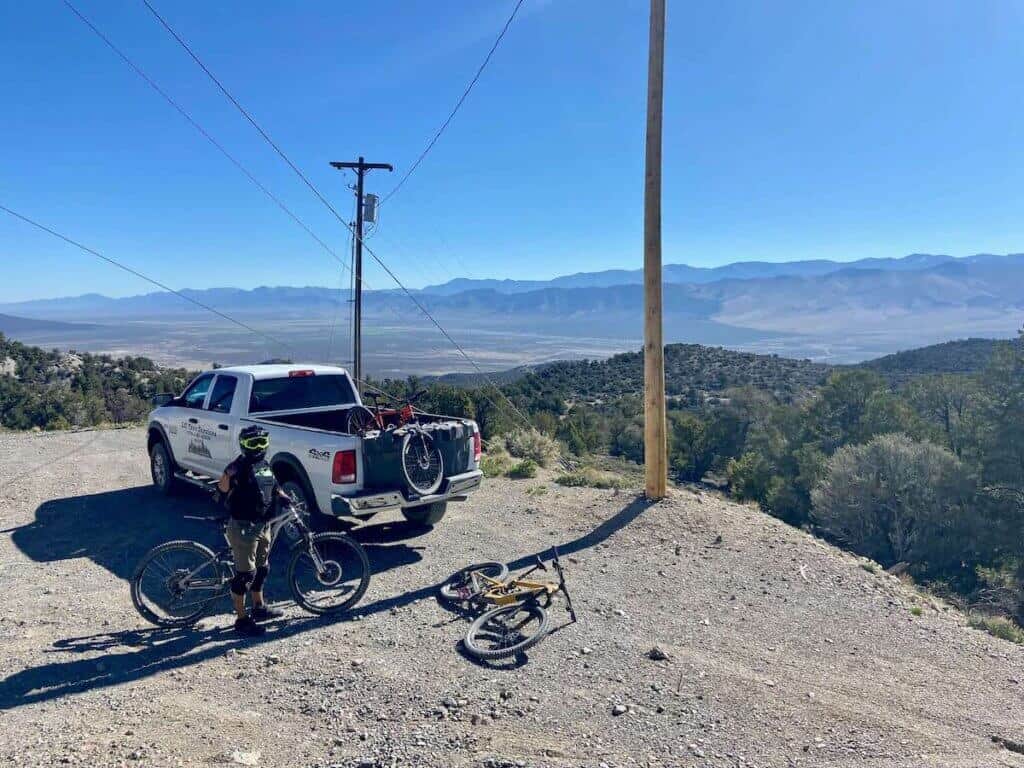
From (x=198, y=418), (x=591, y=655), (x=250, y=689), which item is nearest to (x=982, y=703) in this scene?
(x=591, y=655)

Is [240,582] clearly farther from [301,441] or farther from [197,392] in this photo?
[197,392]

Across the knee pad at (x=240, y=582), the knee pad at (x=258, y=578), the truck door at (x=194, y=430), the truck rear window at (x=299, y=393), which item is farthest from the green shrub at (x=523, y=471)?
the knee pad at (x=240, y=582)

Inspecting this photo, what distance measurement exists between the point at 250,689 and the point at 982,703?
16.0ft

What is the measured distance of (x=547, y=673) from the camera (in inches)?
197

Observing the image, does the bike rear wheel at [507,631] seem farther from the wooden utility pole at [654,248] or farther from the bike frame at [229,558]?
the wooden utility pole at [654,248]

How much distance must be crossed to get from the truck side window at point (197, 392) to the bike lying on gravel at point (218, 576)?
162 inches

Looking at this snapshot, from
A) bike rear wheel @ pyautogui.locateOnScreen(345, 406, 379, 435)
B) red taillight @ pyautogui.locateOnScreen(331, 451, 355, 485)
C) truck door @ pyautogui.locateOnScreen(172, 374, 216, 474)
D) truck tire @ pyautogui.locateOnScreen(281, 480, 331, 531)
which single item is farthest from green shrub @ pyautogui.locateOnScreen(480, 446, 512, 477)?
red taillight @ pyautogui.locateOnScreen(331, 451, 355, 485)

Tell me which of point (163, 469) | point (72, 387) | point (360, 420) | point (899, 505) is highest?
point (360, 420)

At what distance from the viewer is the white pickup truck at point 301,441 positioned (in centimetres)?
715

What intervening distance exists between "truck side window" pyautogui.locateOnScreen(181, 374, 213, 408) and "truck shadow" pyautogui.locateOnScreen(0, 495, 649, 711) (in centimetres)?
144

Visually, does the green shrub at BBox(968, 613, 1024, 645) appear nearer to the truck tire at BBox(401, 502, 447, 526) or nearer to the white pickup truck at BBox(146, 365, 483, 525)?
the white pickup truck at BBox(146, 365, 483, 525)

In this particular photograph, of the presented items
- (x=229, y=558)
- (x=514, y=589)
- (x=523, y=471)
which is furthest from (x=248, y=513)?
(x=523, y=471)

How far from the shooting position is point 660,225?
A: 30.8ft

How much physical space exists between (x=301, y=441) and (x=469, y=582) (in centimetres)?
238
